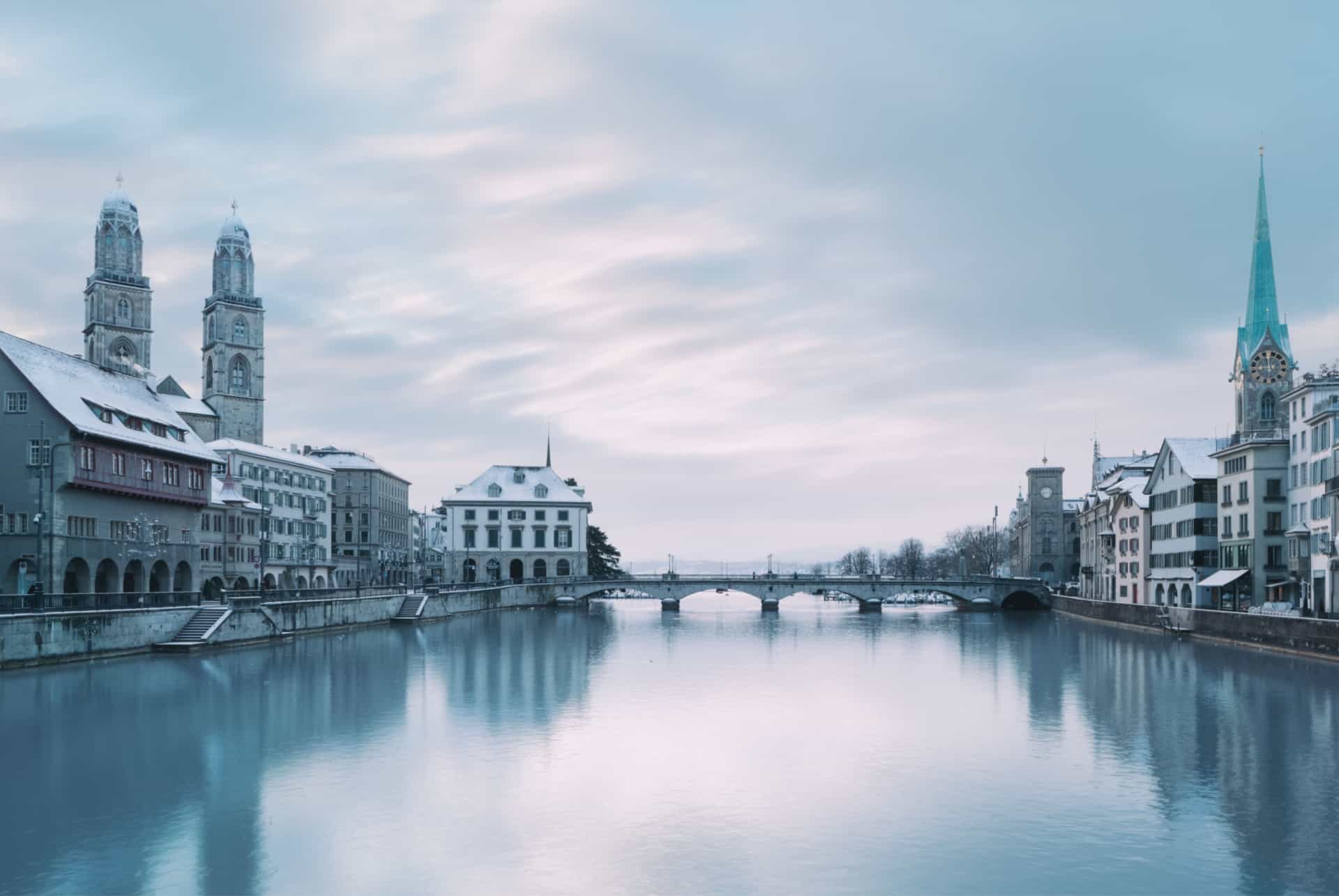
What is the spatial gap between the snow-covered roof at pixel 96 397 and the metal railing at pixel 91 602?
9644 mm

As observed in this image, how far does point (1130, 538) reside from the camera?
103688mm

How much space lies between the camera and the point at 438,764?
96.5 feet

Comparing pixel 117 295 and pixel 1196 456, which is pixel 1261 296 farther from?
pixel 117 295

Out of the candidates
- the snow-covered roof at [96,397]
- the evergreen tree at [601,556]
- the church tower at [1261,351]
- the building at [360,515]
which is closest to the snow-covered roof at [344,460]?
the building at [360,515]

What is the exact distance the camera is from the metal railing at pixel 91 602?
4978cm

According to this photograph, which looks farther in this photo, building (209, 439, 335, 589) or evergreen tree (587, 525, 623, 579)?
evergreen tree (587, 525, 623, 579)

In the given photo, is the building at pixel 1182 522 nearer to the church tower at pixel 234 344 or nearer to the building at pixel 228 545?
the building at pixel 228 545

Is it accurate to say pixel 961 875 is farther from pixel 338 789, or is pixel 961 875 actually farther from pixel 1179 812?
pixel 338 789

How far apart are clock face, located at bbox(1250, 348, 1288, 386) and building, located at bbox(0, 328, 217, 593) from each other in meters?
91.2

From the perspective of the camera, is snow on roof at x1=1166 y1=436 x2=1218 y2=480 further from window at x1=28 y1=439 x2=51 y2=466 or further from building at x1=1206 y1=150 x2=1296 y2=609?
window at x1=28 y1=439 x2=51 y2=466

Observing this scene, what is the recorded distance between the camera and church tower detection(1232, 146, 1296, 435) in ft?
348

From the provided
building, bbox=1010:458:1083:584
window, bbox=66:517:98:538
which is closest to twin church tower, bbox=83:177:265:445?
window, bbox=66:517:98:538

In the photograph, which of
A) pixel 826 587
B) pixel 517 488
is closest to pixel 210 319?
pixel 517 488

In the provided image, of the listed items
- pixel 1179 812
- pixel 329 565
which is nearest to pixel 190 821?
pixel 1179 812
